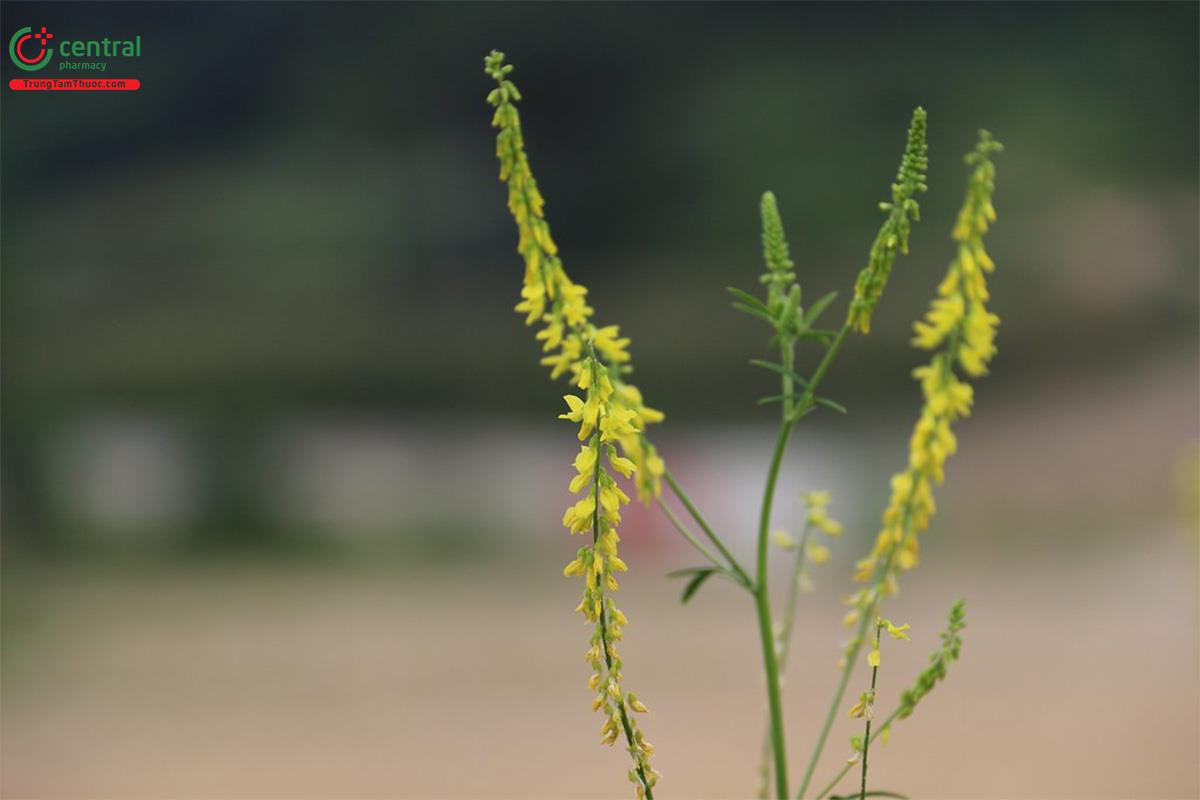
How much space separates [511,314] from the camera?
4.95 meters

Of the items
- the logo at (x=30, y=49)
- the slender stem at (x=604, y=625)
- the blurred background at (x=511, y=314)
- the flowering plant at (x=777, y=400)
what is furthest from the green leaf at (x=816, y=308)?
the blurred background at (x=511, y=314)

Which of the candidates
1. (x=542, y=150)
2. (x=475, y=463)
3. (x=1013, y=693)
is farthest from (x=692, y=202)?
(x=1013, y=693)

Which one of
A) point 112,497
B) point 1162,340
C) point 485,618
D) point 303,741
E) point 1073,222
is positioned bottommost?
point 303,741

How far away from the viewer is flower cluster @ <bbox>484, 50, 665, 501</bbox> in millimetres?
431

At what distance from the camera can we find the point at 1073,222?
4.80 m

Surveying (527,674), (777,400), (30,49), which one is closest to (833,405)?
(777,400)

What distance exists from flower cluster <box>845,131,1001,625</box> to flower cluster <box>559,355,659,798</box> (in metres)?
0.12

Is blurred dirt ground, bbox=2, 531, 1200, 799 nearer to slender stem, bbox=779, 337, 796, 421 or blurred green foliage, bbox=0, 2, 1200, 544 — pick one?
blurred green foliage, bbox=0, 2, 1200, 544

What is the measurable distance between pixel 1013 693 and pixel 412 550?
192cm

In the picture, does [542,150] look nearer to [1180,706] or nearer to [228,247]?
[228,247]

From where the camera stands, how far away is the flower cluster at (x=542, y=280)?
0.43m

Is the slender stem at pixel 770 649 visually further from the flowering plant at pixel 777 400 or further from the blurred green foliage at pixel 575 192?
the blurred green foliage at pixel 575 192

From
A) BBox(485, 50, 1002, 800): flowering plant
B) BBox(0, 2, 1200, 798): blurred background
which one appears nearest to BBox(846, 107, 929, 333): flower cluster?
BBox(485, 50, 1002, 800): flowering plant

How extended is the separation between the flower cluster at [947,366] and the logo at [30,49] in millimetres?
1131
